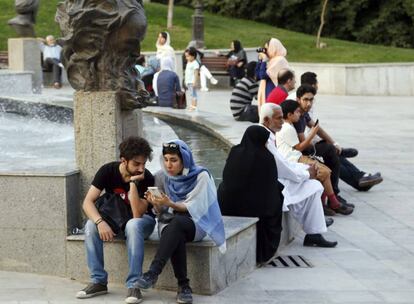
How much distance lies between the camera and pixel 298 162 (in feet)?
33.2

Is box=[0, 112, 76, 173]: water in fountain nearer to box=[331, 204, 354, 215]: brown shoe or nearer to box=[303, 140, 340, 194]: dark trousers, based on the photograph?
box=[303, 140, 340, 194]: dark trousers

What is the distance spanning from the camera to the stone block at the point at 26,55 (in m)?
25.5

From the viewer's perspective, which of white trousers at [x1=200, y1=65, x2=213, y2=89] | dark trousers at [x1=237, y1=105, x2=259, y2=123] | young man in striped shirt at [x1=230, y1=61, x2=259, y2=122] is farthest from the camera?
white trousers at [x1=200, y1=65, x2=213, y2=89]

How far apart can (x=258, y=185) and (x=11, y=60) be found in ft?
61.6

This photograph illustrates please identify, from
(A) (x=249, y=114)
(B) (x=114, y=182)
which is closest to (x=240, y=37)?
(A) (x=249, y=114)

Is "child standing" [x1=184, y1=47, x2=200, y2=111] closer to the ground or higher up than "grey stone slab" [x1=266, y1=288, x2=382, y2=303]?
higher up

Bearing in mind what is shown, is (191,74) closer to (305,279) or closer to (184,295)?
(305,279)

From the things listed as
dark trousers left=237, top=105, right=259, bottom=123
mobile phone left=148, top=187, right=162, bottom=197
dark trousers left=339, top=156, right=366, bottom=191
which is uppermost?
mobile phone left=148, top=187, right=162, bottom=197

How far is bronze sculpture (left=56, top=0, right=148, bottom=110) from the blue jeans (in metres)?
1.26

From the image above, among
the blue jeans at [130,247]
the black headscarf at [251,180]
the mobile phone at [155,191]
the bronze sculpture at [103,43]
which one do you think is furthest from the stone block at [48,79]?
the mobile phone at [155,191]

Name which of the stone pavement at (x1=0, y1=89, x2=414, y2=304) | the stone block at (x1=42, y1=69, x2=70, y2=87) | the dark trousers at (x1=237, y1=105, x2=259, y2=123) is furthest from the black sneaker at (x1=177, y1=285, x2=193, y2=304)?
the stone block at (x1=42, y1=69, x2=70, y2=87)

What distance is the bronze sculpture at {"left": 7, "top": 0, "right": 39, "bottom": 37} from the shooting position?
26.2 meters

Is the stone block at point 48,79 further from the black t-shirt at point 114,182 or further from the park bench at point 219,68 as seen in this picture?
the black t-shirt at point 114,182

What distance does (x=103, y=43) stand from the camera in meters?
8.16
